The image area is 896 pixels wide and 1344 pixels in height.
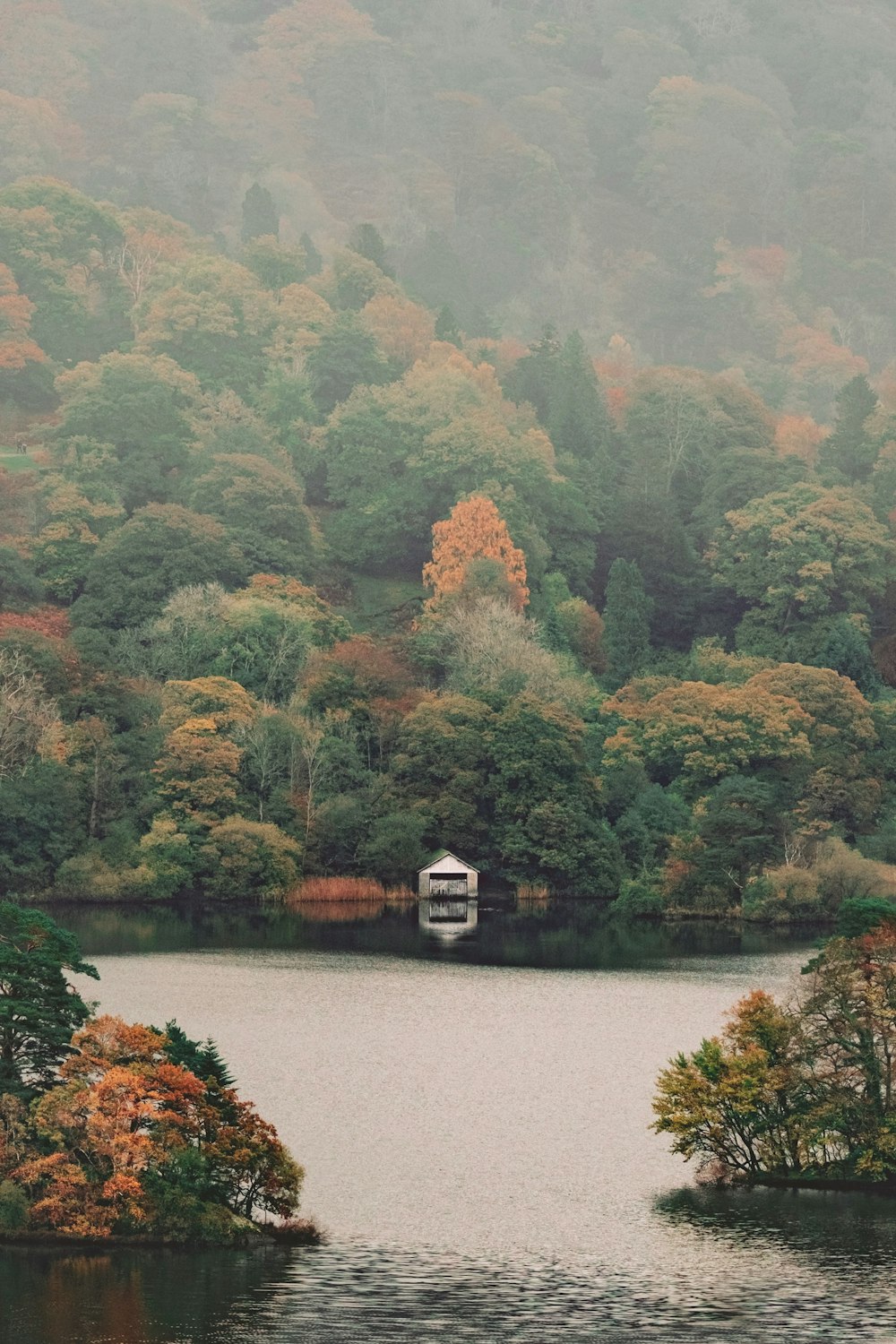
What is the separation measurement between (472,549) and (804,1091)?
2649 inches

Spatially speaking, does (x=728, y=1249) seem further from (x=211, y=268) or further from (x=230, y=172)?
(x=230, y=172)

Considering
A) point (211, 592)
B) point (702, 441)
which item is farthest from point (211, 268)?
point (211, 592)

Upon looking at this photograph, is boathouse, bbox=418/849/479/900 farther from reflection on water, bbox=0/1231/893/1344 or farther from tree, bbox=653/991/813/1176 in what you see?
reflection on water, bbox=0/1231/893/1344

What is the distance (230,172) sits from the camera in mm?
197500

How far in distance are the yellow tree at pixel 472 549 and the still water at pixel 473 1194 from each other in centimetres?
4154

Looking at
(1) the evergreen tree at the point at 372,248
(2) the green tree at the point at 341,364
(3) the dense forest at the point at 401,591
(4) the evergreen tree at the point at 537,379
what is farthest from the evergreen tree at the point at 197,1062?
(1) the evergreen tree at the point at 372,248

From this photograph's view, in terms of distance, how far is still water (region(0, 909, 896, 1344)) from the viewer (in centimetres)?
3162

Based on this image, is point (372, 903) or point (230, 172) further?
point (230, 172)

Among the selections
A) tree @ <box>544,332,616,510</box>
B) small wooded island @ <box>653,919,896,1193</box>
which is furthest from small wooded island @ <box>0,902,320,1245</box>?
tree @ <box>544,332,616,510</box>

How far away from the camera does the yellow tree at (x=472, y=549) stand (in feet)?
337

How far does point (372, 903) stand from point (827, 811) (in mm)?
16148

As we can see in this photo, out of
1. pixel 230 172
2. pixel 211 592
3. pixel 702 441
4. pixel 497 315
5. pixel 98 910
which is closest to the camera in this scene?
pixel 98 910

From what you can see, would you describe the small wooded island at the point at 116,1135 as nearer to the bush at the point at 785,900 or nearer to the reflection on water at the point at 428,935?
the reflection on water at the point at 428,935

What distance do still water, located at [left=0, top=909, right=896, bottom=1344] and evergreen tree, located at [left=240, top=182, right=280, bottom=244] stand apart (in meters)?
98.7
